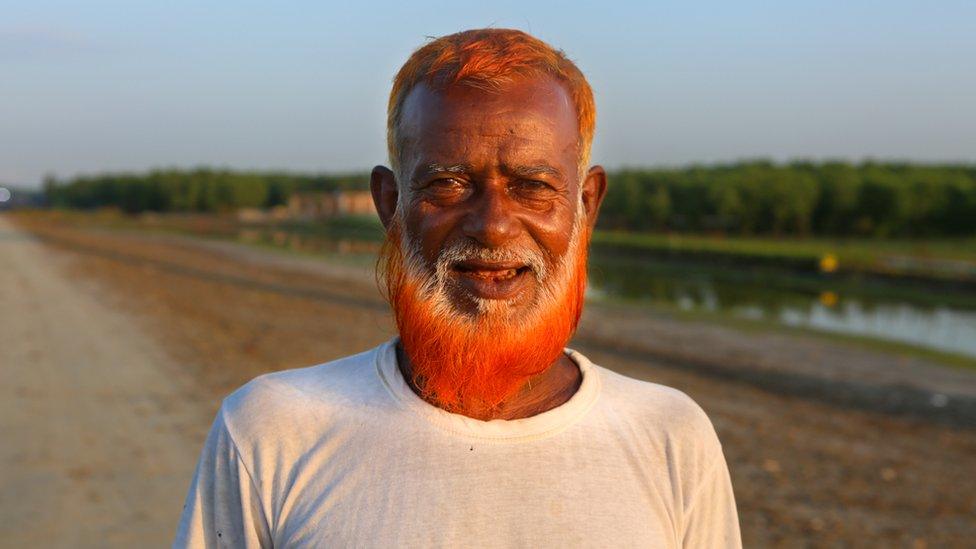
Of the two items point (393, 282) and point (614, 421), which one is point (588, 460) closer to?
point (614, 421)

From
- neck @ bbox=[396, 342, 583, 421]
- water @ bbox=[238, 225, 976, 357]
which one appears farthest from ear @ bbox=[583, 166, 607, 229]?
water @ bbox=[238, 225, 976, 357]

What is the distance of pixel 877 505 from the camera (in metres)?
9.24

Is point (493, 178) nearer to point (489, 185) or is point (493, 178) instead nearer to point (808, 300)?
point (489, 185)

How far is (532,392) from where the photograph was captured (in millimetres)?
1868

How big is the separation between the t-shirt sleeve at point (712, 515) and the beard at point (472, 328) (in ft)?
1.28

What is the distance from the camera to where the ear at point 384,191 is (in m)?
1.96

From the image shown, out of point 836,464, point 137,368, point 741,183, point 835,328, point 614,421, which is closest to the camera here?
point 614,421

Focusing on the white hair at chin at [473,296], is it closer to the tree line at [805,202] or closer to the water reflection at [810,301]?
the water reflection at [810,301]

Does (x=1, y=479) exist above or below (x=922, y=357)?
above

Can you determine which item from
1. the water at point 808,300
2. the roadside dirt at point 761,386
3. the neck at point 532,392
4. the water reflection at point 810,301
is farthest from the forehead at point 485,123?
the water reflection at point 810,301

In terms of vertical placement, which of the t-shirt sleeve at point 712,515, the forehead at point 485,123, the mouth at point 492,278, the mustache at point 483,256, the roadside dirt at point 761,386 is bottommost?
the roadside dirt at point 761,386

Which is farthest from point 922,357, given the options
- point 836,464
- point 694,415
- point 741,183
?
point 741,183

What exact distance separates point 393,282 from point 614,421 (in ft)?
1.79

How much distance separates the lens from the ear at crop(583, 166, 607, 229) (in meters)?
2.03
